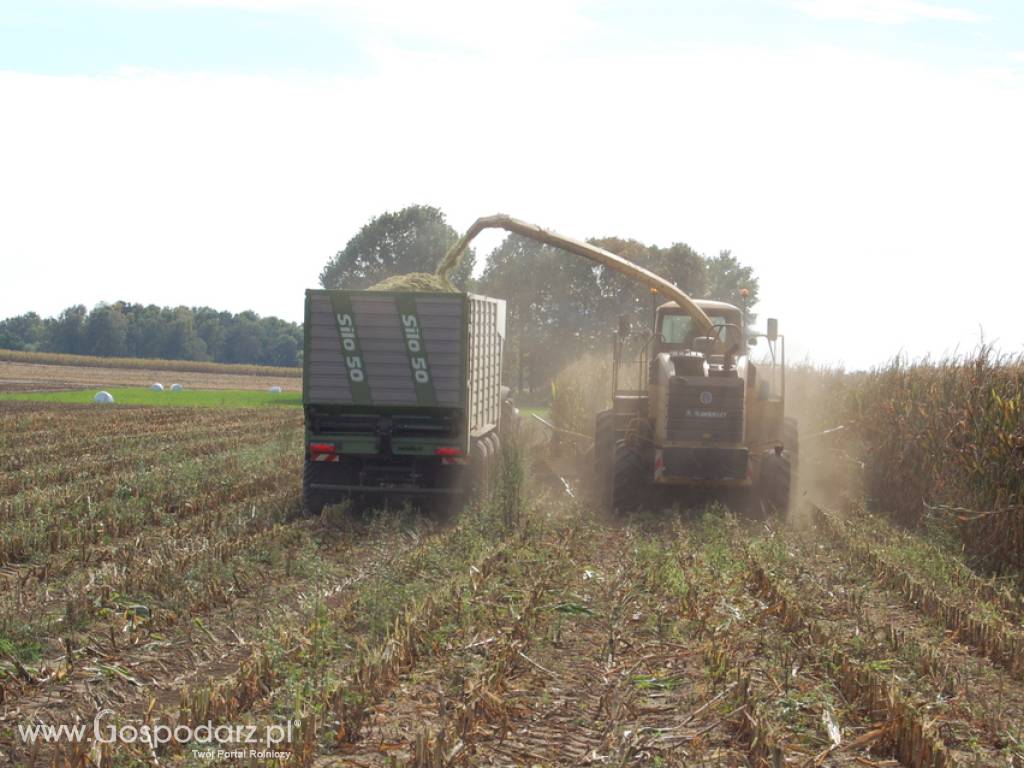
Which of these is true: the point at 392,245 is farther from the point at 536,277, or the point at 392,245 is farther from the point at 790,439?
the point at 790,439

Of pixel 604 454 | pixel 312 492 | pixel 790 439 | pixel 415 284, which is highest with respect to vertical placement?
pixel 415 284

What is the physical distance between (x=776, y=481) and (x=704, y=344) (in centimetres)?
228

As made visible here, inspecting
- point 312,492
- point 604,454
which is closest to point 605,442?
point 604,454

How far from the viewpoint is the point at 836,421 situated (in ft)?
68.1

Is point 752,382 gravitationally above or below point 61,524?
above

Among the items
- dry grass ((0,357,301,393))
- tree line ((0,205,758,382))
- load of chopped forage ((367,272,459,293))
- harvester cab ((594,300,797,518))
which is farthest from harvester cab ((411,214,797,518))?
tree line ((0,205,758,382))

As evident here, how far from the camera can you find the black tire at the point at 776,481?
49.3 ft

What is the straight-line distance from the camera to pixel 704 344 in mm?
15945

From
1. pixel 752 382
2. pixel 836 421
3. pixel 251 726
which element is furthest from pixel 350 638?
pixel 836 421

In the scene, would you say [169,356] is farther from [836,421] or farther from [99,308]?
[836,421]

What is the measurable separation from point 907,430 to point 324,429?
28.9ft

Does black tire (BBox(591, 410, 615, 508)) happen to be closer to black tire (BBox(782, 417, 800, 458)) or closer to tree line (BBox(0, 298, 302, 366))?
black tire (BBox(782, 417, 800, 458))

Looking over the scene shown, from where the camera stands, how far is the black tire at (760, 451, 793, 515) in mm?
15023

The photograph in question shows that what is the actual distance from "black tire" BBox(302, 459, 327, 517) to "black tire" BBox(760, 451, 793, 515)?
6087 millimetres
